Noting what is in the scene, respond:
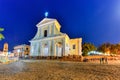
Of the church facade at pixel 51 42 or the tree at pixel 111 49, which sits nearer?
the church facade at pixel 51 42

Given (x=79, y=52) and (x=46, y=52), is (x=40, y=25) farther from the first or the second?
(x=79, y=52)

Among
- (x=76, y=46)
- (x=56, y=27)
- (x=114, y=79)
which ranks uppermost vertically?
(x=56, y=27)

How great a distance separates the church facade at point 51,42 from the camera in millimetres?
34844

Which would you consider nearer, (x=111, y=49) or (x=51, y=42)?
(x=51, y=42)

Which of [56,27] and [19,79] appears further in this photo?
[56,27]

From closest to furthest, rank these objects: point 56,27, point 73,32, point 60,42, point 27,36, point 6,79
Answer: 1. point 6,79
2. point 60,42
3. point 56,27
4. point 73,32
5. point 27,36

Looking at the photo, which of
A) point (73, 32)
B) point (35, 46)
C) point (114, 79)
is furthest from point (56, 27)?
point (114, 79)

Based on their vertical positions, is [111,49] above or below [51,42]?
below

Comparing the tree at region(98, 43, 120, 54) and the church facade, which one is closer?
the church facade

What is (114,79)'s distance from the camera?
6277 millimetres

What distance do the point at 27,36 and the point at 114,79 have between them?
60860 mm

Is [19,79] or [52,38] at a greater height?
[52,38]

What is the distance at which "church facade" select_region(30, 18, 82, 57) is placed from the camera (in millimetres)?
34844

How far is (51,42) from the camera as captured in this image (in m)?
35.6
